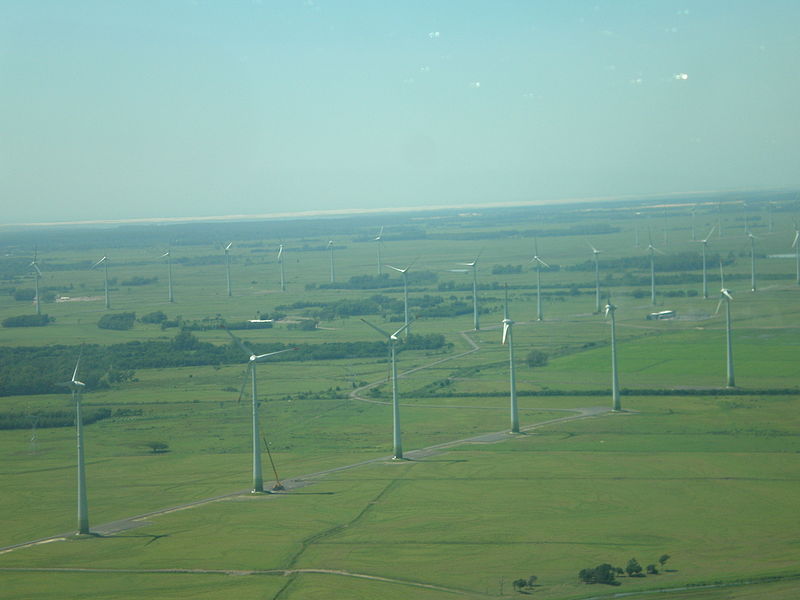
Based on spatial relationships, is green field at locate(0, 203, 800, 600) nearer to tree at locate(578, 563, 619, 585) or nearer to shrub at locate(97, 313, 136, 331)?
tree at locate(578, 563, 619, 585)

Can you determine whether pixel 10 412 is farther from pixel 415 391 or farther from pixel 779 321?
pixel 779 321

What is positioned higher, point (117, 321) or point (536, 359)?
point (117, 321)

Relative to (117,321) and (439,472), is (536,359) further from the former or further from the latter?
(117,321)

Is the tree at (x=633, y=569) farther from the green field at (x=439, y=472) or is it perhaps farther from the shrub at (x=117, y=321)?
the shrub at (x=117, y=321)

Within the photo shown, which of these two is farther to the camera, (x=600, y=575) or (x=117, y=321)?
(x=117, y=321)

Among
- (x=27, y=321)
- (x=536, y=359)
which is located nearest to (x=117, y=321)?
(x=27, y=321)

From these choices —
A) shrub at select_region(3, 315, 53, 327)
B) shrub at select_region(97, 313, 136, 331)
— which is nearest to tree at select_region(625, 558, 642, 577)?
shrub at select_region(97, 313, 136, 331)

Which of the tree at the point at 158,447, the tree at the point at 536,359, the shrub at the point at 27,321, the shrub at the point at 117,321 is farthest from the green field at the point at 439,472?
the shrub at the point at 27,321
